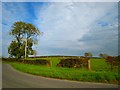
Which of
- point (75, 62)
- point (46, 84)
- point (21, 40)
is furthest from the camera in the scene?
point (21, 40)

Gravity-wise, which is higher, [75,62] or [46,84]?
[75,62]

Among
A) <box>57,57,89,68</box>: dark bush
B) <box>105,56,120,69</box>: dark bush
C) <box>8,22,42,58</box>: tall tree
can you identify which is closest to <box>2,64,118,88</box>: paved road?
<box>105,56,120,69</box>: dark bush

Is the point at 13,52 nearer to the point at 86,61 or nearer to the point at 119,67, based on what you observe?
the point at 86,61

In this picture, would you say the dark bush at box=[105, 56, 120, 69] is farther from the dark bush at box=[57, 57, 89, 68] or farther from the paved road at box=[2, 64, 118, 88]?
the paved road at box=[2, 64, 118, 88]

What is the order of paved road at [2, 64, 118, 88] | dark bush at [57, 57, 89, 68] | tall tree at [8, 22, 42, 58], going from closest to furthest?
paved road at [2, 64, 118, 88] → dark bush at [57, 57, 89, 68] → tall tree at [8, 22, 42, 58]

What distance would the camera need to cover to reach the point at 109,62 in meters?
22.8

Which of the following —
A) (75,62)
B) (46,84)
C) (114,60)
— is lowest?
(46,84)

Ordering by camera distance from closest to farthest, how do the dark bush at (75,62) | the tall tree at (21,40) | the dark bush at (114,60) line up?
the dark bush at (114,60) → the dark bush at (75,62) → the tall tree at (21,40)

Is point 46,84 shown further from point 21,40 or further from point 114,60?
point 21,40

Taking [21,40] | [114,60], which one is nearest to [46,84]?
[114,60]

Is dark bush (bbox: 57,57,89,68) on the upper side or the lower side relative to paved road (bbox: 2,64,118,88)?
upper

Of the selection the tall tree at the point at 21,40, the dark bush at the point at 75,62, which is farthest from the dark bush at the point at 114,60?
the tall tree at the point at 21,40

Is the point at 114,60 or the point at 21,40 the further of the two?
the point at 21,40

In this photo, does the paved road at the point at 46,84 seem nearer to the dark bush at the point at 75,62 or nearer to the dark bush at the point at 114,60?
the dark bush at the point at 114,60
